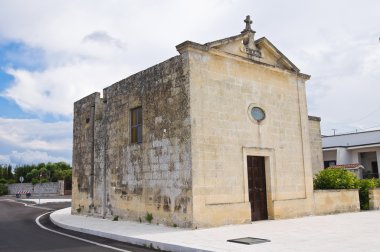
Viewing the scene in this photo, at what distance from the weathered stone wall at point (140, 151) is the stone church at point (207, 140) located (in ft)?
0.10

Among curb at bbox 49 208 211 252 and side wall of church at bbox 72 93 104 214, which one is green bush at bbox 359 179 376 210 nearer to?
side wall of church at bbox 72 93 104 214

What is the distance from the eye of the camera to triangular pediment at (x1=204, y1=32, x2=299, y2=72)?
1180 centimetres

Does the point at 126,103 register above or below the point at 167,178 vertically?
above

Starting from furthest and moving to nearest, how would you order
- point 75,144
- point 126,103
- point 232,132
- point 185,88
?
point 75,144 → point 126,103 → point 232,132 → point 185,88

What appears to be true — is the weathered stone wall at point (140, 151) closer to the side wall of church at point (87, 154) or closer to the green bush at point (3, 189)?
the side wall of church at point (87, 154)

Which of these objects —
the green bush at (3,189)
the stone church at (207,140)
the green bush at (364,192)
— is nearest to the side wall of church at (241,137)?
the stone church at (207,140)

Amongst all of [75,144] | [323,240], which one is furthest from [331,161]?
[323,240]

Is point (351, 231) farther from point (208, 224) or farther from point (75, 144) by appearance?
point (75, 144)

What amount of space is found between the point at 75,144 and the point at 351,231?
39.7ft

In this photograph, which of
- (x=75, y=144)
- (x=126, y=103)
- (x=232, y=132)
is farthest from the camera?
(x=75, y=144)

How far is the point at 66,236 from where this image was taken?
10.1 metres

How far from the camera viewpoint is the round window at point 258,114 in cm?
1228

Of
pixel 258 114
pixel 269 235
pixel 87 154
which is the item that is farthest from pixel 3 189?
pixel 269 235

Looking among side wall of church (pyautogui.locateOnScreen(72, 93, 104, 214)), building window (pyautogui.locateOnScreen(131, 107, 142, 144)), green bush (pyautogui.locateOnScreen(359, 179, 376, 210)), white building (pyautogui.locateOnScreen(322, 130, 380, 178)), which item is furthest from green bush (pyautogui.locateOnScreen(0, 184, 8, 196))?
green bush (pyautogui.locateOnScreen(359, 179, 376, 210))
